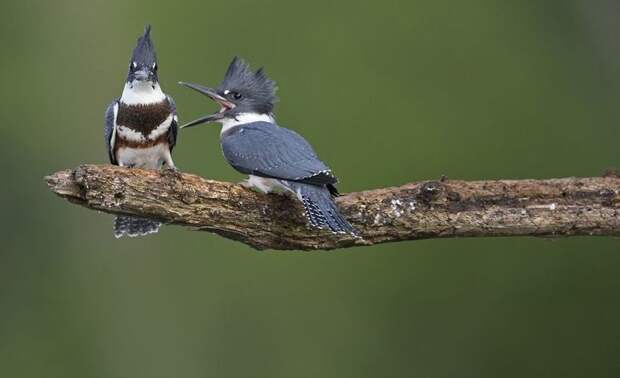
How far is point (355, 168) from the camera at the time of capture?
7535mm

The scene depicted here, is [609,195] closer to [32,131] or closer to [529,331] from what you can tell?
[529,331]

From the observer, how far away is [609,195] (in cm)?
486

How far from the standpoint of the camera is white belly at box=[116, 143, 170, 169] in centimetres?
524

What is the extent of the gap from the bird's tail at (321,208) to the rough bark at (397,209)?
0.12m

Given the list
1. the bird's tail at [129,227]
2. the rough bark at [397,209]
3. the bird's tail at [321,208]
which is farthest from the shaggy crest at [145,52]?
the bird's tail at [321,208]

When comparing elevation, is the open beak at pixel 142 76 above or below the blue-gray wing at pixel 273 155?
above

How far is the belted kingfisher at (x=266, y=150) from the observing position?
4551mm

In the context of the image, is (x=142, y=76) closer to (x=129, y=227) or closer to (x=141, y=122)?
(x=141, y=122)

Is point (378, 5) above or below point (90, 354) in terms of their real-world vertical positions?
above

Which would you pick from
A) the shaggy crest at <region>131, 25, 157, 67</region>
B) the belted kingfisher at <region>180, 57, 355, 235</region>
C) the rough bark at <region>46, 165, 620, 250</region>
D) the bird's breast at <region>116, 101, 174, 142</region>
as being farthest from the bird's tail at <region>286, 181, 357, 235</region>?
the shaggy crest at <region>131, 25, 157, 67</region>

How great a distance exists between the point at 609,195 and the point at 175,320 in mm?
3625

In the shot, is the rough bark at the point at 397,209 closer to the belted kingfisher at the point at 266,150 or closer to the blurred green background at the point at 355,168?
the belted kingfisher at the point at 266,150

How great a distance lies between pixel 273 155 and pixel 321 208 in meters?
0.41

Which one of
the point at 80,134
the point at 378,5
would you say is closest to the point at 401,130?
the point at 378,5
